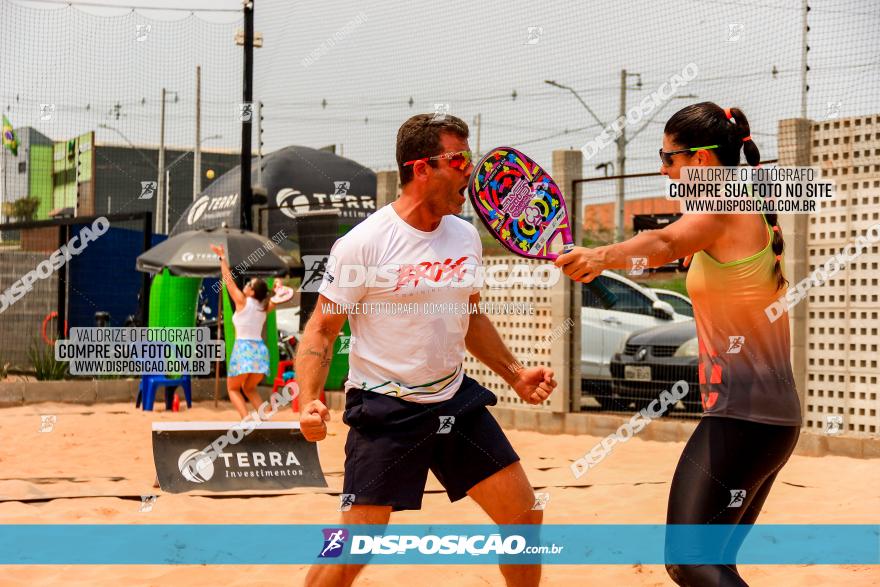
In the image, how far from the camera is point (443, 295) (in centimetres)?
357

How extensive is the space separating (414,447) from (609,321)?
331 inches

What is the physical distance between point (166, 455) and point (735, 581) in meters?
5.13

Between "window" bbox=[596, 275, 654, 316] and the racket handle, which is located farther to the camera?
"window" bbox=[596, 275, 654, 316]

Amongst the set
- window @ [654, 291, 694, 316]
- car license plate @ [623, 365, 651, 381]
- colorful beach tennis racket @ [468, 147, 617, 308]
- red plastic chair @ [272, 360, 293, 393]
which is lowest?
red plastic chair @ [272, 360, 293, 393]

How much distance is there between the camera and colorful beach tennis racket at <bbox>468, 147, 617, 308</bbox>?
3459mm

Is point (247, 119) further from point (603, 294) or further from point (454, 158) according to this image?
point (454, 158)

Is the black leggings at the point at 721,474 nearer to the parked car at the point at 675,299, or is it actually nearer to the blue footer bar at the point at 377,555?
the blue footer bar at the point at 377,555

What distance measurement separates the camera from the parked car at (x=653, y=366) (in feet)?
33.9

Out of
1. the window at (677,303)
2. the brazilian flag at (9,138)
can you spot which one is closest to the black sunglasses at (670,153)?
the window at (677,303)

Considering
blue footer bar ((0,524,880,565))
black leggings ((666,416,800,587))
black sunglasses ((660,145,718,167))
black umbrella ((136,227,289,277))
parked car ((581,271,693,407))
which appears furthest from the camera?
black umbrella ((136,227,289,277))

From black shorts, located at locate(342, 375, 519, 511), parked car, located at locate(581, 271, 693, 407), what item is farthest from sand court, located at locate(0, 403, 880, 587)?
black shorts, located at locate(342, 375, 519, 511)

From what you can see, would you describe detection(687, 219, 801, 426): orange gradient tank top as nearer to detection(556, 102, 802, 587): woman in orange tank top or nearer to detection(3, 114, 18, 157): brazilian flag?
detection(556, 102, 802, 587): woman in orange tank top

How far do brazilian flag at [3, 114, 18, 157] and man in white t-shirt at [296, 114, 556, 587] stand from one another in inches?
491

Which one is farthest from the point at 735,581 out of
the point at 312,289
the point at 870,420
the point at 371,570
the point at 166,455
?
the point at 312,289
